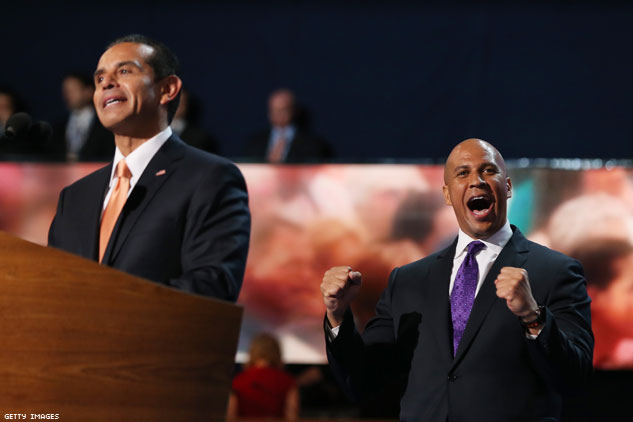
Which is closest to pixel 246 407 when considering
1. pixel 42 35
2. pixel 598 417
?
pixel 598 417

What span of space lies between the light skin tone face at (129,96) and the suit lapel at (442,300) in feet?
2.69

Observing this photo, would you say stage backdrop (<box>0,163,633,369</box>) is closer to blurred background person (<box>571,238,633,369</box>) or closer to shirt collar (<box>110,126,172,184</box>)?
blurred background person (<box>571,238,633,369</box>)

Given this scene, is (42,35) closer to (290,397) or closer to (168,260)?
(290,397)

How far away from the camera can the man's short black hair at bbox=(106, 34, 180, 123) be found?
2.43 m

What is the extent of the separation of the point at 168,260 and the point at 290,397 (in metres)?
2.59

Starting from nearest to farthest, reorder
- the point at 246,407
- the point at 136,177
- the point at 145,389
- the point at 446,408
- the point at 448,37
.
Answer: the point at 145,389 → the point at 446,408 → the point at 136,177 → the point at 246,407 → the point at 448,37

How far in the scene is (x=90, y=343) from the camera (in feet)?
→ 5.42

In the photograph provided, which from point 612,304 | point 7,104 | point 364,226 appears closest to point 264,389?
point 364,226

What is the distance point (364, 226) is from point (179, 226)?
2.87 meters

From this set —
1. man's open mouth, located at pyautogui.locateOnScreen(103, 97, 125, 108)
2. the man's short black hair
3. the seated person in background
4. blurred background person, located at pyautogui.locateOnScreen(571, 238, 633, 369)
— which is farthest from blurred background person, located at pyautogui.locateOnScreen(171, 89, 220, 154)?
man's open mouth, located at pyautogui.locateOnScreen(103, 97, 125, 108)

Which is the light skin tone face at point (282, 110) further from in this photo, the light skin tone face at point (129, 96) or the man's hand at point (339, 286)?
the man's hand at point (339, 286)

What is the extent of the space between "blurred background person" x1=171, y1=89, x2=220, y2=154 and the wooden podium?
3.88 meters

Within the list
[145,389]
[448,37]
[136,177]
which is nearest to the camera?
[145,389]

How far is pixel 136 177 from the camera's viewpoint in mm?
2338
